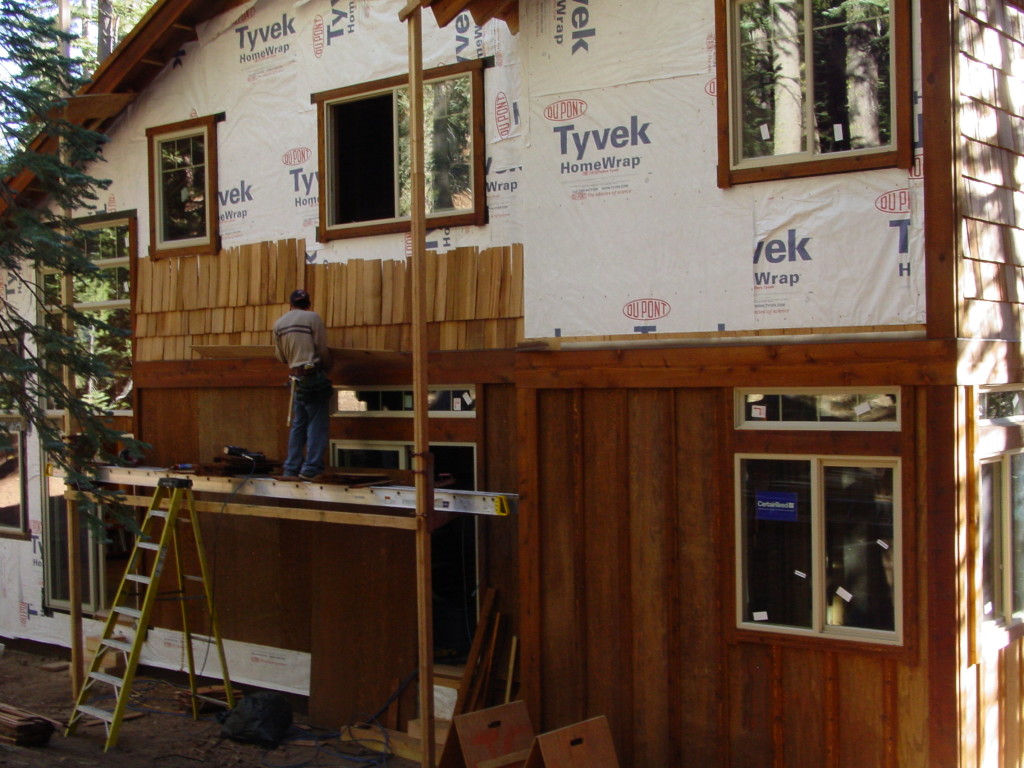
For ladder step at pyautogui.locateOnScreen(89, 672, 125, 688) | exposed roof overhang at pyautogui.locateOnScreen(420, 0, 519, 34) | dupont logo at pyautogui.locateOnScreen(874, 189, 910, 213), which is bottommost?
ladder step at pyautogui.locateOnScreen(89, 672, 125, 688)

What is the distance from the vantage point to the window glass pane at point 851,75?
670 centimetres

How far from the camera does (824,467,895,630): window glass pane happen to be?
21.7 feet

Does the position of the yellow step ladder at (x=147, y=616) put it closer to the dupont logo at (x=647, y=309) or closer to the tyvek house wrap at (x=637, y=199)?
the tyvek house wrap at (x=637, y=199)

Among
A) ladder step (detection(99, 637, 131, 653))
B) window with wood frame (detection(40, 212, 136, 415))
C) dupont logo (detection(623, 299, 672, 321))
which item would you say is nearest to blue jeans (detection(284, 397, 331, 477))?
ladder step (detection(99, 637, 131, 653))

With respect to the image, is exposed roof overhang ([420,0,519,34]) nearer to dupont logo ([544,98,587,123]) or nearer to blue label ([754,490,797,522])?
dupont logo ([544,98,587,123])

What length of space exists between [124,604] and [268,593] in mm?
2657

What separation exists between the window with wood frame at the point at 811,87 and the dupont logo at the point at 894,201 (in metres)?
0.18

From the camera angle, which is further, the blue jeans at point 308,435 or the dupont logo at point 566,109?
the blue jeans at point 308,435

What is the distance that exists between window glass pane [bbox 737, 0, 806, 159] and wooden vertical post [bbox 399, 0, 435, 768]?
2375 mm

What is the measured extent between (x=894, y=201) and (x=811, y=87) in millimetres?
1043

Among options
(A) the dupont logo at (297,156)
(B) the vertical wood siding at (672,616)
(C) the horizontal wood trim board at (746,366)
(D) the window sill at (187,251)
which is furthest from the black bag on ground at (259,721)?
(A) the dupont logo at (297,156)

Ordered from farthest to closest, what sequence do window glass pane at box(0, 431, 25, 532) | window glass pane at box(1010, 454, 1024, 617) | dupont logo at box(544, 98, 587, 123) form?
window glass pane at box(0, 431, 25, 532)
dupont logo at box(544, 98, 587, 123)
window glass pane at box(1010, 454, 1024, 617)

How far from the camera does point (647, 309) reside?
295 inches

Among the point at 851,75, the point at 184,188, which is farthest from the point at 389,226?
the point at 851,75
